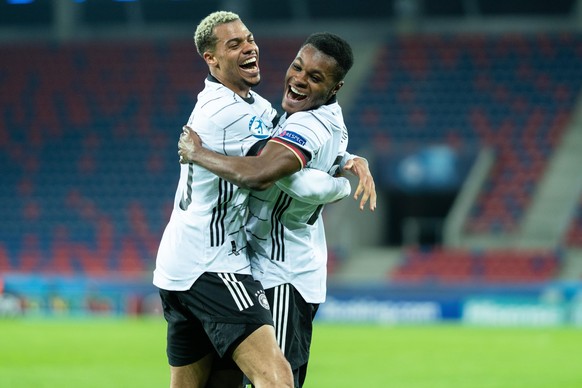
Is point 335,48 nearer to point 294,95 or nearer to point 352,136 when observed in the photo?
point 294,95

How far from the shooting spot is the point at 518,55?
2956 cm

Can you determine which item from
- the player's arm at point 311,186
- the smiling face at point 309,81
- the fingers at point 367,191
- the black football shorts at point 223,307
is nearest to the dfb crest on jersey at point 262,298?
the black football shorts at point 223,307

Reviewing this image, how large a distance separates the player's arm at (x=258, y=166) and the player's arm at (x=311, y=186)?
11 centimetres

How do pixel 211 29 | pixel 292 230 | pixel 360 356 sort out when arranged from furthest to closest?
pixel 360 356
pixel 292 230
pixel 211 29

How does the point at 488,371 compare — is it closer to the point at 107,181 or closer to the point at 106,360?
the point at 106,360

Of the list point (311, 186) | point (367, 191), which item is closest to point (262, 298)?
point (311, 186)

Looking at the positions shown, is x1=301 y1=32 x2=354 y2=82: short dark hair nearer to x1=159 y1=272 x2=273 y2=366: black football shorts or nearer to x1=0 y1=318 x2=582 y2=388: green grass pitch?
x1=159 y1=272 x2=273 y2=366: black football shorts

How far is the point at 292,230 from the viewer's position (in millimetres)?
6012

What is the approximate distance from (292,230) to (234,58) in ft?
3.15

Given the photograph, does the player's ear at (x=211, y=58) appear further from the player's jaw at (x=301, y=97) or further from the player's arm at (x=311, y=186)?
the player's arm at (x=311, y=186)

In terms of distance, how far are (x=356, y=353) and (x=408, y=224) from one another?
14.3 meters

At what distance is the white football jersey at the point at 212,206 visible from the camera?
18.8 feet

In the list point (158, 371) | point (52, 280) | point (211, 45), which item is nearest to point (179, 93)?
point (52, 280)

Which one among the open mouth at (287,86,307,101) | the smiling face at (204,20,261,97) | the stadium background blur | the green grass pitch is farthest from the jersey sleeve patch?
the stadium background blur
